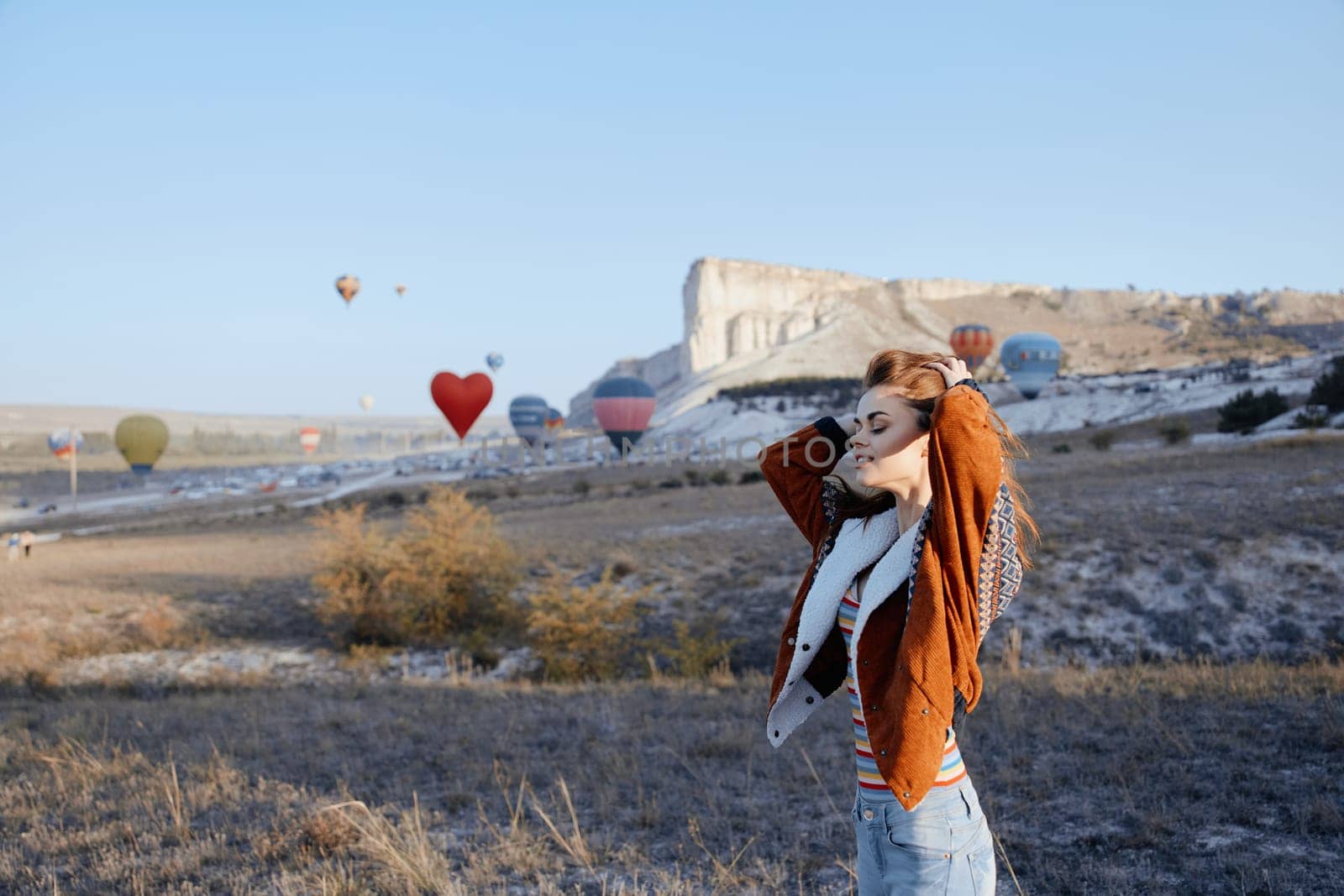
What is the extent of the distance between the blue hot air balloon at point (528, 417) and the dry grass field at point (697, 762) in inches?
1828

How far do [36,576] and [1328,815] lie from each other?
2541 cm

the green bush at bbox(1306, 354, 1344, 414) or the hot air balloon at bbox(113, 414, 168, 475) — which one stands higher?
the hot air balloon at bbox(113, 414, 168, 475)

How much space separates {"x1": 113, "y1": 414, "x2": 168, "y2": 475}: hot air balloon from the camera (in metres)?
53.0

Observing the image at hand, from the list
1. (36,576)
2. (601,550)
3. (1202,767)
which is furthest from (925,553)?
(36,576)

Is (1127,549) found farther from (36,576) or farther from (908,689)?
(36,576)

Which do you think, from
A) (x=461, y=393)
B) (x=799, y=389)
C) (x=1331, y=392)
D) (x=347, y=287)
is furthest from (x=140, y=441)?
(x=1331, y=392)

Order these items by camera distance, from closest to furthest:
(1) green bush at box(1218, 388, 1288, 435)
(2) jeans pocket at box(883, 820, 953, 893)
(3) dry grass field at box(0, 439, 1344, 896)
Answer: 1. (2) jeans pocket at box(883, 820, 953, 893)
2. (3) dry grass field at box(0, 439, 1344, 896)
3. (1) green bush at box(1218, 388, 1288, 435)

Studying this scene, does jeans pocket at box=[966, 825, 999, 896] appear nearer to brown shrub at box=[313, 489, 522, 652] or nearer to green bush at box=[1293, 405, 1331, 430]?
brown shrub at box=[313, 489, 522, 652]

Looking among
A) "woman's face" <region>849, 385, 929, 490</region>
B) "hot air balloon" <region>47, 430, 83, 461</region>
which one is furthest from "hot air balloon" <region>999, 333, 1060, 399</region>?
"hot air balloon" <region>47, 430, 83, 461</region>

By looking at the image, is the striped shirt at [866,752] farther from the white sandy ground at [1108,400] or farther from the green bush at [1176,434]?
the white sandy ground at [1108,400]

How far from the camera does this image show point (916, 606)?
6.81 feet

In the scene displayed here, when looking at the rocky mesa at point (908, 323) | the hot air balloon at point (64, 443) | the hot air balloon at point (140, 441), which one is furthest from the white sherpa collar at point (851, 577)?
the rocky mesa at point (908, 323)

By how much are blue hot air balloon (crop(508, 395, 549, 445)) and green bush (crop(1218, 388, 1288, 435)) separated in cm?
4082

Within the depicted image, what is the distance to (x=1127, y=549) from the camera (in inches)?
552
